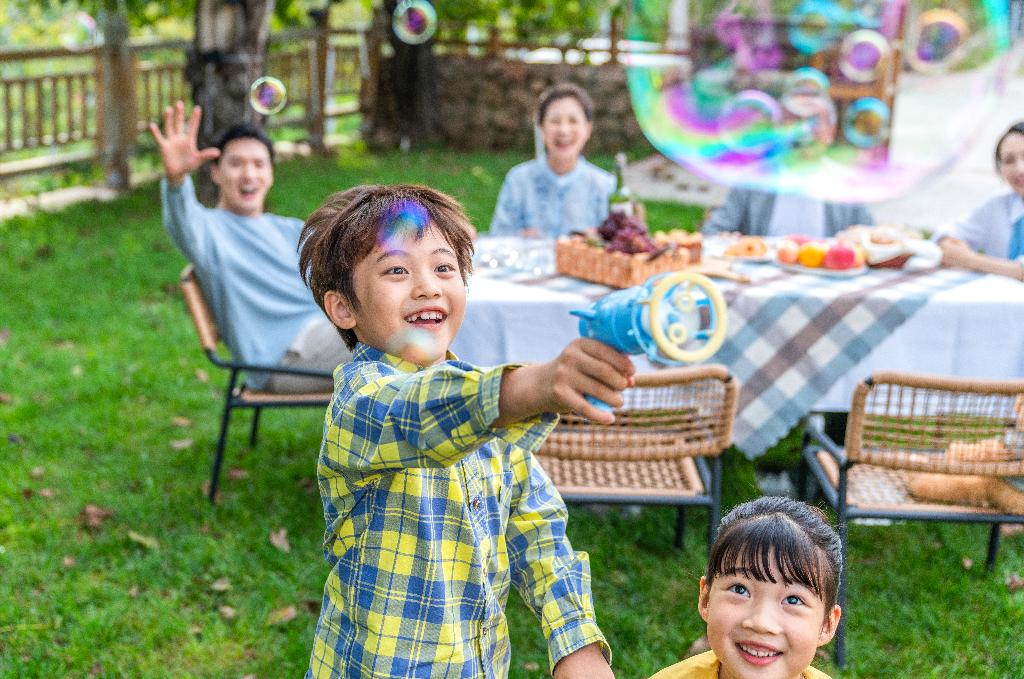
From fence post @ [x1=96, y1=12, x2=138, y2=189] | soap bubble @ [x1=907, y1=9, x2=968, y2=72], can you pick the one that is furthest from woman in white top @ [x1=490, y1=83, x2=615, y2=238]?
fence post @ [x1=96, y1=12, x2=138, y2=189]

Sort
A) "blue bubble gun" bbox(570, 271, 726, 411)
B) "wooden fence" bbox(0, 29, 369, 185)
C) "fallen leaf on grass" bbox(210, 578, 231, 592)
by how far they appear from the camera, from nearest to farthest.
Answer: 1. "blue bubble gun" bbox(570, 271, 726, 411)
2. "fallen leaf on grass" bbox(210, 578, 231, 592)
3. "wooden fence" bbox(0, 29, 369, 185)

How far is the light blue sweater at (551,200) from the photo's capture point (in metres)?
5.32

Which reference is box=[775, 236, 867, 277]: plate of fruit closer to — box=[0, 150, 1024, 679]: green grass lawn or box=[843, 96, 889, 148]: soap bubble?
box=[843, 96, 889, 148]: soap bubble

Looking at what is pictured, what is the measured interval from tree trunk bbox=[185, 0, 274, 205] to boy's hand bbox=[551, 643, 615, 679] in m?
6.70

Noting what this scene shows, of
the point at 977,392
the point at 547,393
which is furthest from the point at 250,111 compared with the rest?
the point at 547,393

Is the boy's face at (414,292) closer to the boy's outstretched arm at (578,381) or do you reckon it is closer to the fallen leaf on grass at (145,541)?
the boy's outstretched arm at (578,381)

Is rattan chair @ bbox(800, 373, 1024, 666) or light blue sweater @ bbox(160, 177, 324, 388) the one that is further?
light blue sweater @ bbox(160, 177, 324, 388)

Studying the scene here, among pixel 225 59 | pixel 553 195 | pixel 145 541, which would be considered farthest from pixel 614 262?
pixel 225 59

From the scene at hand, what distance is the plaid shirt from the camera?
1754 millimetres

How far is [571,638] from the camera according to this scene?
1896 mm

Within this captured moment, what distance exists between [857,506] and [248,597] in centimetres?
193

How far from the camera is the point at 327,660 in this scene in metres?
1.91

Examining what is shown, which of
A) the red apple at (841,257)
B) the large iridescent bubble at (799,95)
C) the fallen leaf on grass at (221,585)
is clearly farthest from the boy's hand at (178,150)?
the red apple at (841,257)

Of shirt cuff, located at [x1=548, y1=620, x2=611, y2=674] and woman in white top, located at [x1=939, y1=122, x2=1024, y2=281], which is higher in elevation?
woman in white top, located at [x1=939, y1=122, x2=1024, y2=281]
